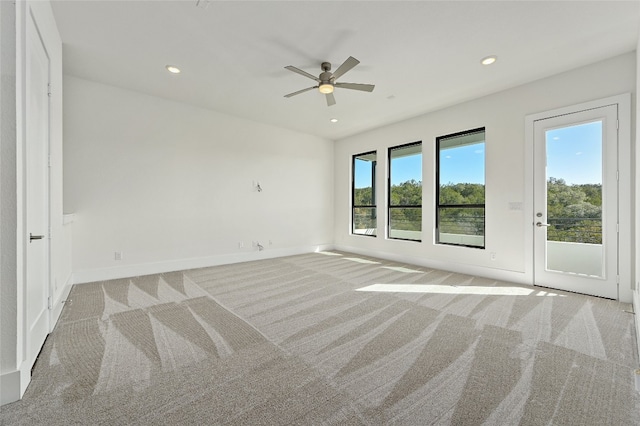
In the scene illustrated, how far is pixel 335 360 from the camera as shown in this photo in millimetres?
1939

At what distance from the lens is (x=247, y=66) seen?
344 centimetres

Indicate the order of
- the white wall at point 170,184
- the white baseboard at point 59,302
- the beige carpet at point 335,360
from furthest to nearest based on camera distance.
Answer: the white wall at point 170,184 < the white baseboard at point 59,302 < the beige carpet at point 335,360

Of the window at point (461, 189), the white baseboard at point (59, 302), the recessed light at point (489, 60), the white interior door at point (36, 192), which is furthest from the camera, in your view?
the window at point (461, 189)

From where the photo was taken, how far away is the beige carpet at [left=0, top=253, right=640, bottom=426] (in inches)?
57.2

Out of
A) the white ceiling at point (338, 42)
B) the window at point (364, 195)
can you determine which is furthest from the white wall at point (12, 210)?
the window at point (364, 195)

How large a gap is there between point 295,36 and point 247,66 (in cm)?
92

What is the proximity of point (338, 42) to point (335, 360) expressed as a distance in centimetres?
313

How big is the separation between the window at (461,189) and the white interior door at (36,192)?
5318 millimetres

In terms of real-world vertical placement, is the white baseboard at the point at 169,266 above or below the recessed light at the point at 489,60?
below

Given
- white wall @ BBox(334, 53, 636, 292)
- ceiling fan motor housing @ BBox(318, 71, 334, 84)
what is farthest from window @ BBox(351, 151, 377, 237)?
ceiling fan motor housing @ BBox(318, 71, 334, 84)

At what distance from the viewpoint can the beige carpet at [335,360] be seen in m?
1.45

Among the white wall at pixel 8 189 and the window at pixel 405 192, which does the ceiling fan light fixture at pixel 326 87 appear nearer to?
the white wall at pixel 8 189

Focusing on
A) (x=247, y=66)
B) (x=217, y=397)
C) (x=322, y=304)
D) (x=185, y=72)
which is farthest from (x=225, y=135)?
(x=217, y=397)

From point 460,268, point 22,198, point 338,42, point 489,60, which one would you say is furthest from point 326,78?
point 460,268
